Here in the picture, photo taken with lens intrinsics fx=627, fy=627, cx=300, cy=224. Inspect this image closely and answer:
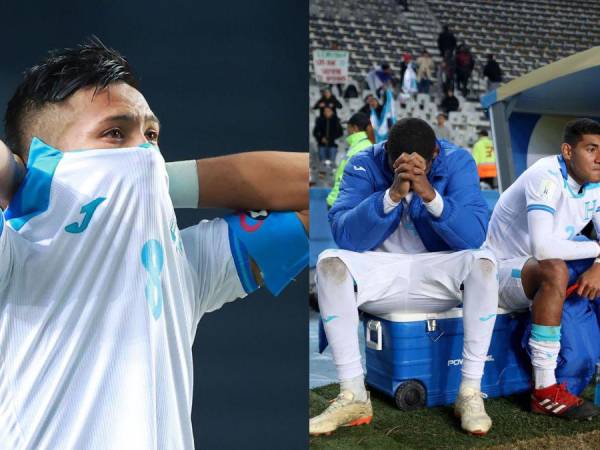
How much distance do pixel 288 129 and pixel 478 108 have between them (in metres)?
1.12

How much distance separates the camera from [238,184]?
0.78 metres

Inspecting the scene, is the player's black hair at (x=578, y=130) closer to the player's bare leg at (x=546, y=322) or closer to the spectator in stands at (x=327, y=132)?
the player's bare leg at (x=546, y=322)

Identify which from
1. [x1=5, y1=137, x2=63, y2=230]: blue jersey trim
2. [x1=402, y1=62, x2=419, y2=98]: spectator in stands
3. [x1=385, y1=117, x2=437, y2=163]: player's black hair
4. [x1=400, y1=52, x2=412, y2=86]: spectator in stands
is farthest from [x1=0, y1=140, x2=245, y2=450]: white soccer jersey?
[x1=400, y1=52, x2=412, y2=86]: spectator in stands

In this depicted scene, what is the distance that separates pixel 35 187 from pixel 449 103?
5.07 ft

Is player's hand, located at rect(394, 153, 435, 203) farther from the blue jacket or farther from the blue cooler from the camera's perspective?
the blue cooler

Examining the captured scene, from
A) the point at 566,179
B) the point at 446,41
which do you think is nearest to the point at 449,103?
the point at 446,41

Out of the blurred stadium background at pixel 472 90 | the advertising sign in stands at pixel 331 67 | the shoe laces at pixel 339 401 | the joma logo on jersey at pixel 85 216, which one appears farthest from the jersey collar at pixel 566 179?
the joma logo on jersey at pixel 85 216

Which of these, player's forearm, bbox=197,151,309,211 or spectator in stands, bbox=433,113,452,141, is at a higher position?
spectator in stands, bbox=433,113,452,141

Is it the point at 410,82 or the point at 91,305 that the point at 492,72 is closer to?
the point at 410,82

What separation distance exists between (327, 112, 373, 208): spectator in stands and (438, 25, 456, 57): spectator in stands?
0.59m

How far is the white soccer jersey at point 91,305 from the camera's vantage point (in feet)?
2.12

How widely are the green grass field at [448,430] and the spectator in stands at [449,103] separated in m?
0.88

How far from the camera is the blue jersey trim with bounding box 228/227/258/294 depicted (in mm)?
790

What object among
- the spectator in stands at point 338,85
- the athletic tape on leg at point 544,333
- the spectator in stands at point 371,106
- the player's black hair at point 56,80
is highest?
the spectator in stands at point 338,85
